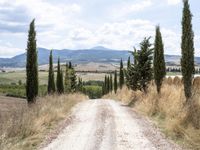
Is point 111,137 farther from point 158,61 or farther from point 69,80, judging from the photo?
point 69,80

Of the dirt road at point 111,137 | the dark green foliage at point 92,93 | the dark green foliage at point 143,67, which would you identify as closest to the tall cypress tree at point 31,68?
the dark green foliage at point 143,67

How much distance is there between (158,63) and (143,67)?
15.2 feet

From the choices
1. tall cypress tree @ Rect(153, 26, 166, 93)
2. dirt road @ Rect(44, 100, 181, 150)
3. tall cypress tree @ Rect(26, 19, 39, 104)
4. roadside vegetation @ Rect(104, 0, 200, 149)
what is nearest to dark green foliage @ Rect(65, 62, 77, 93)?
roadside vegetation @ Rect(104, 0, 200, 149)

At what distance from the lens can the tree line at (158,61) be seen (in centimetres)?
2048

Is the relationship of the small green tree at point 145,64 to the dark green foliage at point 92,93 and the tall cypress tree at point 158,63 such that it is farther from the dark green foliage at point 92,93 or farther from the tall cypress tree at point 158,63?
the dark green foliage at point 92,93

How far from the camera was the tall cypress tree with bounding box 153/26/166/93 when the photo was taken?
3148cm

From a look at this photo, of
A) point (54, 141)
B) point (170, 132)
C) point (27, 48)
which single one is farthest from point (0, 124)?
point (27, 48)

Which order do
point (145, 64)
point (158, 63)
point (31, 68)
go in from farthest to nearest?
point (145, 64) → point (31, 68) → point (158, 63)

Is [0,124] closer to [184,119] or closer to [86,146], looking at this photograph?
[86,146]

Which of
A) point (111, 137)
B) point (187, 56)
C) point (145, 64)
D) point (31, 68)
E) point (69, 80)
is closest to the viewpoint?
point (111, 137)

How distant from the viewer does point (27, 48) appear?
32.8 metres

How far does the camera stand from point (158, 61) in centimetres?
3212

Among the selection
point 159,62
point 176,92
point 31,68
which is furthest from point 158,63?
point 31,68

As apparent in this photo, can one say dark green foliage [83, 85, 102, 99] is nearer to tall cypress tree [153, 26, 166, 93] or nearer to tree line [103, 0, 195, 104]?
tree line [103, 0, 195, 104]
